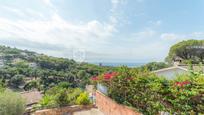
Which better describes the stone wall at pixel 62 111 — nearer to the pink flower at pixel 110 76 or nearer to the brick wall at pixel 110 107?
the brick wall at pixel 110 107

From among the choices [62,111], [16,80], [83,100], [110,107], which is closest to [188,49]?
[83,100]

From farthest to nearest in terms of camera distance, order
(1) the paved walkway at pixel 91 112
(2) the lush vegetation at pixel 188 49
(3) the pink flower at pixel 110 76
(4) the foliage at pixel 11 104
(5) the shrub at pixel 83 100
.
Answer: (2) the lush vegetation at pixel 188 49
(5) the shrub at pixel 83 100
(4) the foliage at pixel 11 104
(1) the paved walkway at pixel 91 112
(3) the pink flower at pixel 110 76

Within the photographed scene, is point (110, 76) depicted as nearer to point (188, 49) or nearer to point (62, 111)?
point (62, 111)

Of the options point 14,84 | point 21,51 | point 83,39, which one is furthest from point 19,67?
point 83,39

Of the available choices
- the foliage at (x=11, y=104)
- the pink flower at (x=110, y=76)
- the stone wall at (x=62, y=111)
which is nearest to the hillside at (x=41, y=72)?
the foliage at (x=11, y=104)

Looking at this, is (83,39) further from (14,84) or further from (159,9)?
(14,84)

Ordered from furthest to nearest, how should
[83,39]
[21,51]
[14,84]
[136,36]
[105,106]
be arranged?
[21,51]
[14,84]
[83,39]
[136,36]
[105,106]
